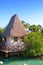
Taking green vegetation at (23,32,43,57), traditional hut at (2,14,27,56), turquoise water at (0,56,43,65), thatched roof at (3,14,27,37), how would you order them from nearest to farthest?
turquoise water at (0,56,43,65), green vegetation at (23,32,43,57), traditional hut at (2,14,27,56), thatched roof at (3,14,27,37)

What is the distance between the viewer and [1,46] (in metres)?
24.5

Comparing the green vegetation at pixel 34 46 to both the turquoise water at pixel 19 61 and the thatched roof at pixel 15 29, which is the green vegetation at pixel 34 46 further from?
the thatched roof at pixel 15 29

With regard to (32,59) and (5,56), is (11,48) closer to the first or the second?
(5,56)

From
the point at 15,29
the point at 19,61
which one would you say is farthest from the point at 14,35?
the point at 19,61

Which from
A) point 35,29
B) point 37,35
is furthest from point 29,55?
point 35,29

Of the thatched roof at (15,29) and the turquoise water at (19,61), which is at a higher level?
the thatched roof at (15,29)

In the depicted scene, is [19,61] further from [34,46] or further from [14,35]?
[14,35]

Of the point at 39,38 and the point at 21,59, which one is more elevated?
the point at 39,38

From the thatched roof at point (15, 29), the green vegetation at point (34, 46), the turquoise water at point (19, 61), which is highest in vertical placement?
the thatched roof at point (15, 29)

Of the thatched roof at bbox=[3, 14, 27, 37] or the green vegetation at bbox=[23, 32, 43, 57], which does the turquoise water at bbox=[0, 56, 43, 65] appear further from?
the thatched roof at bbox=[3, 14, 27, 37]

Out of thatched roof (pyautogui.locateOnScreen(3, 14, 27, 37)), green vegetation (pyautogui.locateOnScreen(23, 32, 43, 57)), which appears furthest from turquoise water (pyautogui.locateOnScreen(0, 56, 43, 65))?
thatched roof (pyautogui.locateOnScreen(3, 14, 27, 37))

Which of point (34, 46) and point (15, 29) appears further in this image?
point (15, 29)

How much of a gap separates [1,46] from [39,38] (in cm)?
460

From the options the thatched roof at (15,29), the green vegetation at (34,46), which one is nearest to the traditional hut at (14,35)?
the thatched roof at (15,29)
